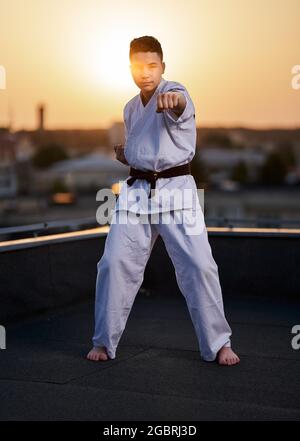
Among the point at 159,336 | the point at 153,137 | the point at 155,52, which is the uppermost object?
the point at 155,52

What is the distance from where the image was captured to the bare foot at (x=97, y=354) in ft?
17.2

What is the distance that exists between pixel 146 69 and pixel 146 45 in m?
0.14

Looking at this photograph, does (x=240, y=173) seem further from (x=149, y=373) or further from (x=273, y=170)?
(x=149, y=373)

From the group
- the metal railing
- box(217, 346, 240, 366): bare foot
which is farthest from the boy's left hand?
the metal railing

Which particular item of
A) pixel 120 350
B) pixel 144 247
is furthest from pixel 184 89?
pixel 120 350

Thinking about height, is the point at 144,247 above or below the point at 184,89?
below

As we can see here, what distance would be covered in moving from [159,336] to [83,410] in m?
1.92

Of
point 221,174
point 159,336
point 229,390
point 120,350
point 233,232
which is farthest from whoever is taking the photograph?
point 221,174

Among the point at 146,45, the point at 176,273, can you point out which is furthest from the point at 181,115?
the point at 176,273

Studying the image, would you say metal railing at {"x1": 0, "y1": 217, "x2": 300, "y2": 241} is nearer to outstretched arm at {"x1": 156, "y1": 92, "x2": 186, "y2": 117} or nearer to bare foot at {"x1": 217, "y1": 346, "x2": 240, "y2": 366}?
bare foot at {"x1": 217, "y1": 346, "x2": 240, "y2": 366}

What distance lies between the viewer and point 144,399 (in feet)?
14.3

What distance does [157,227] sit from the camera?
17.2 feet

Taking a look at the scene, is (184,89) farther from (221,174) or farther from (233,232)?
(221,174)
